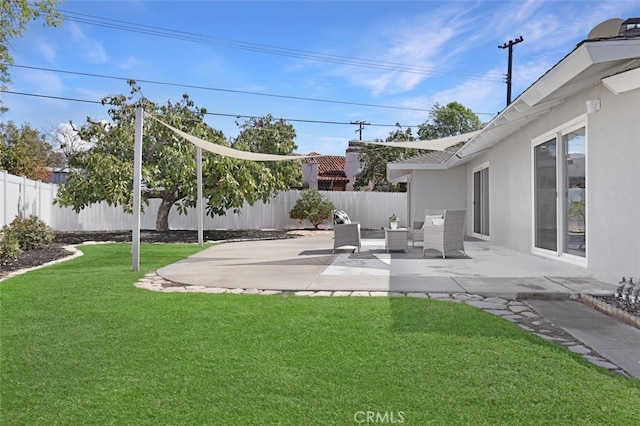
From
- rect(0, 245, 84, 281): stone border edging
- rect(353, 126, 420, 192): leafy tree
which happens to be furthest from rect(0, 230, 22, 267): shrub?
rect(353, 126, 420, 192): leafy tree

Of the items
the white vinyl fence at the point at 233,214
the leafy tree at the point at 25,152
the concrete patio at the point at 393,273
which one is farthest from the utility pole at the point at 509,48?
the leafy tree at the point at 25,152

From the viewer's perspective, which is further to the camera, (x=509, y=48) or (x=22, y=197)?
(x=509, y=48)

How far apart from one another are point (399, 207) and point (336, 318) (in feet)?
59.2

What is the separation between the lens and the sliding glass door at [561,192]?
23.0ft

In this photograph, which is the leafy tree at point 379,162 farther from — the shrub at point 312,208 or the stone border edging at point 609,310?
the stone border edging at point 609,310

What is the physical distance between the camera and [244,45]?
17.7 m

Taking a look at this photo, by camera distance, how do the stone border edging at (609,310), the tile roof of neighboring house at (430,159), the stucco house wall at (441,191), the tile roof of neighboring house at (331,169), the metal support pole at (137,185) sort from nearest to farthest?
the stone border edging at (609,310) → the metal support pole at (137,185) → the tile roof of neighboring house at (430,159) → the stucco house wall at (441,191) → the tile roof of neighboring house at (331,169)

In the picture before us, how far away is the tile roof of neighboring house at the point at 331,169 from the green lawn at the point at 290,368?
30.1 meters

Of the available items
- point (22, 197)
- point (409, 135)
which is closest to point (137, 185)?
point (22, 197)

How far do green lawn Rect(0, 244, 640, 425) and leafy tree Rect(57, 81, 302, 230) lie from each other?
9.25 m

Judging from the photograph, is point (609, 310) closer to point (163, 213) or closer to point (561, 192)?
point (561, 192)

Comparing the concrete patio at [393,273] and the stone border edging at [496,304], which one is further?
the concrete patio at [393,273]

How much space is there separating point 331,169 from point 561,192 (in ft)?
96.7

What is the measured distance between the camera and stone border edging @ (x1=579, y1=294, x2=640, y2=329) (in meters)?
4.16
